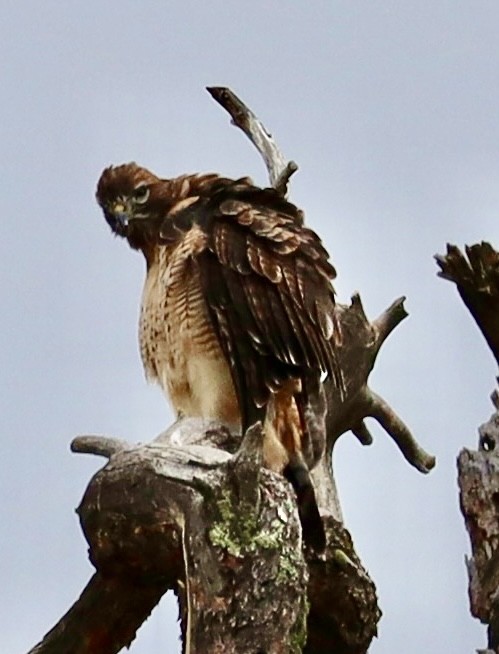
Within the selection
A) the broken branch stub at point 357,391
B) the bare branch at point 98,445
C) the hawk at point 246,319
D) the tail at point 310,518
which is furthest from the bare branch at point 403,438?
the bare branch at point 98,445

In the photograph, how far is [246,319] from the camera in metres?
5.59

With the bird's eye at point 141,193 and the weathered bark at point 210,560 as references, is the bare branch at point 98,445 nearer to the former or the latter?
the weathered bark at point 210,560

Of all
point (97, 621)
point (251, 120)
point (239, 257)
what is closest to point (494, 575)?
point (239, 257)

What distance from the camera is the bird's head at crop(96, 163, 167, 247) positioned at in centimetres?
629

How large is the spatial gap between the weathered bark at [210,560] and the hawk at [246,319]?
0.55 metres

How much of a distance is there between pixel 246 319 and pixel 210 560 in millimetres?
1914

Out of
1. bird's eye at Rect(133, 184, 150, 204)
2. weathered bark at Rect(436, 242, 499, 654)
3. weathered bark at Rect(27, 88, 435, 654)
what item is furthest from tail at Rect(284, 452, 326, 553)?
bird's eye at Rect(133, 184, 150, 204)

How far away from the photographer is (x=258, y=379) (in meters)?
5.52

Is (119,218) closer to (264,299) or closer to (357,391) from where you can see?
(264,299)

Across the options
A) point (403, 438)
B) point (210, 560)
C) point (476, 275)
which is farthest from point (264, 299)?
point (210, 560)

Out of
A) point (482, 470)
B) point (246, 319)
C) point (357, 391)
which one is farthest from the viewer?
→ point (357, 391)

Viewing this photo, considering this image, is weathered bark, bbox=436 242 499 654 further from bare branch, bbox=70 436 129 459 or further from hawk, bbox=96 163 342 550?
bare branch, bbox=70 436 129 459

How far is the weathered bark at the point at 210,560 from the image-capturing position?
12.2 ft

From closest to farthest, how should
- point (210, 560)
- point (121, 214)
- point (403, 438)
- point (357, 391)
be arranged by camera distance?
point (210, 560) → point (121, 214) → point (357, 391) → point (403, 438)
